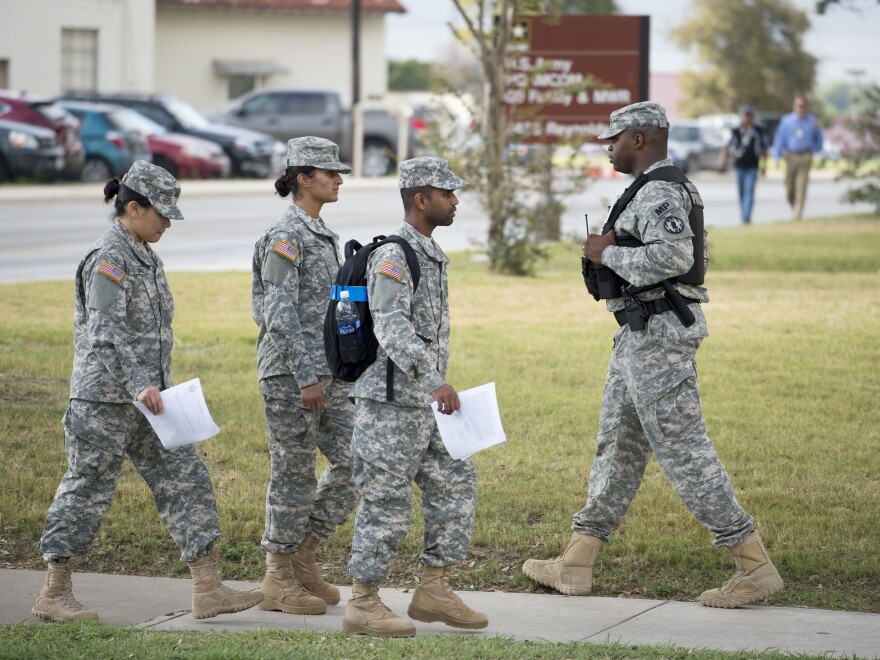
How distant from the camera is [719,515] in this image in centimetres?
534

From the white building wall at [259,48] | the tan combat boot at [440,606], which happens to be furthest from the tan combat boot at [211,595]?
the white building wall at [259,48]

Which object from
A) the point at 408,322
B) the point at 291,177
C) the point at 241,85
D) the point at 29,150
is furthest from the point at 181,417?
the point at 241,85

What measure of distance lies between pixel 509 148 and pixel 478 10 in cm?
156

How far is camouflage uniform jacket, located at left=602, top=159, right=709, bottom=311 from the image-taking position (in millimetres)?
Answer: 5203

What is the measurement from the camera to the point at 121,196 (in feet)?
17.1

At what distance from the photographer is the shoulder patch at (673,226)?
17.1 feet

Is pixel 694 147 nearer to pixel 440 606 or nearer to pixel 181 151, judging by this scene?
pixel 181 151

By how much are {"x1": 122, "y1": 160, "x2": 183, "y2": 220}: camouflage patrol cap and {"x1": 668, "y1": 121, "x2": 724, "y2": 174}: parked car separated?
124 ft

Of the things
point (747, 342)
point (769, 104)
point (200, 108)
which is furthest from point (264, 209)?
point (769, 104)

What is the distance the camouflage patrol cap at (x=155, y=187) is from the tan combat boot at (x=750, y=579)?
2624 millimetres

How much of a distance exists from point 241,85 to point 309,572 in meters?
42.2

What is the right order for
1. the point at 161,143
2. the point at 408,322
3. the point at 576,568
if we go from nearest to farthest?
1. the point at 408,322
2. the point at 576,568
3. the point at 161,143

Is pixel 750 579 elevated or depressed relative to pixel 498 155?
depressed

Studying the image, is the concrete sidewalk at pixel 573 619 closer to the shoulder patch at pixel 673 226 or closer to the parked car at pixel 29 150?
the shoulder patch at pixel 673 226
